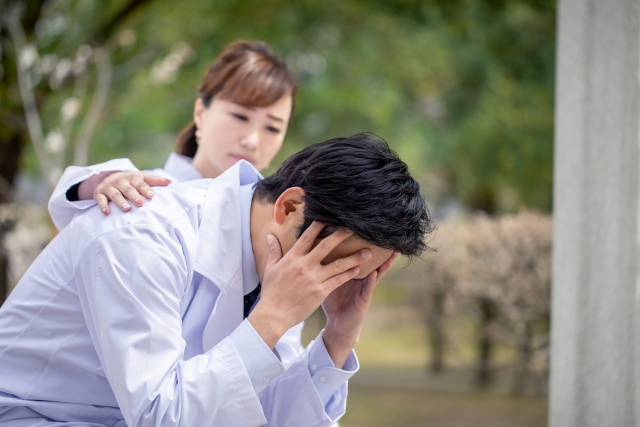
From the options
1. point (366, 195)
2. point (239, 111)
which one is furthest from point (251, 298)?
point (239, 111)

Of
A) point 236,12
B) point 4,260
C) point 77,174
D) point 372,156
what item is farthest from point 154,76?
point 372,156

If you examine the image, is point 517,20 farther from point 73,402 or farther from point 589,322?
point 73,402

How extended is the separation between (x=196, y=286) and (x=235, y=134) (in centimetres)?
100

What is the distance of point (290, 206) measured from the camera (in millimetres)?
1554

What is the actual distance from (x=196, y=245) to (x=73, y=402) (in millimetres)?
484

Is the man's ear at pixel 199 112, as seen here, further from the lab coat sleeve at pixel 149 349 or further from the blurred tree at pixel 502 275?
the blurred tree at pixel 502 275

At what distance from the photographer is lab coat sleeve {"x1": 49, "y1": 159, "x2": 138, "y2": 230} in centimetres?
178

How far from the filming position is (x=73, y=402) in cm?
161

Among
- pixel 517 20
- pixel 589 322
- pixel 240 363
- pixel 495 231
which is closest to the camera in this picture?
pixel 240 363

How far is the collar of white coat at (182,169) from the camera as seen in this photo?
2598 millimetres

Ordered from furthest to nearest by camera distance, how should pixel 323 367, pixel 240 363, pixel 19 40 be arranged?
1. pixel 19 40
2. pixel 323 367
3. pixel 240 363

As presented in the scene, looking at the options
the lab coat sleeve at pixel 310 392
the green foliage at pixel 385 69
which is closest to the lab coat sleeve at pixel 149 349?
the lab coat sleeve at pixel 310 392

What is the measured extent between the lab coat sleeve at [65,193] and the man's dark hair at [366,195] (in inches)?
24.8

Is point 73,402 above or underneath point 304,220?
underneath
